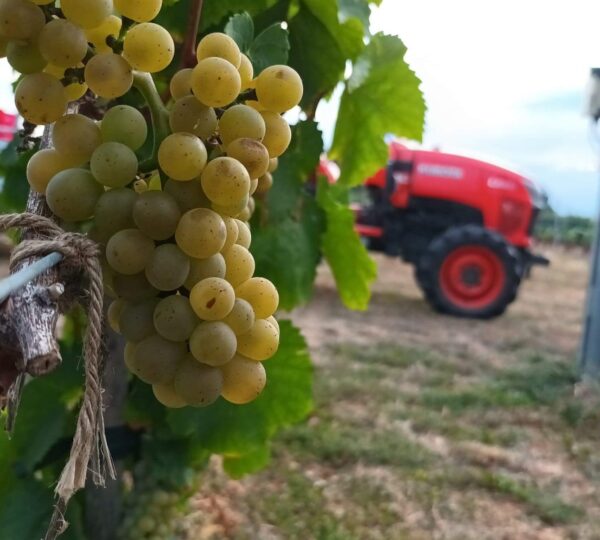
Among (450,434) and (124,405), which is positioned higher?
(124,405)

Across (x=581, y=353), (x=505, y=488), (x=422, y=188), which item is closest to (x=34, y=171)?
(x=505, y=488)

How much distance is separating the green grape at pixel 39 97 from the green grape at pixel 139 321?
5.6 inches

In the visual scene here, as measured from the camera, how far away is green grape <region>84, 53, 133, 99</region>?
0.49 m

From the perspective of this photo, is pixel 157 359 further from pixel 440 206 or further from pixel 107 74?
pixel 440 206

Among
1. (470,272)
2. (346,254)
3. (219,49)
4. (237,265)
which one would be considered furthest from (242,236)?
(470,272)

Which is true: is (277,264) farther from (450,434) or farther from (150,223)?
(450,434)

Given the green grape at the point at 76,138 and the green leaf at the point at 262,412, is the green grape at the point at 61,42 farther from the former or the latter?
the green leaf at the point at 262,412

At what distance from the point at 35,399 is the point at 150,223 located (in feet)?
2.60

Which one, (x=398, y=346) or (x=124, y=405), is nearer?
(x=124, y=405)

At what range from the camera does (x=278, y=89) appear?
56 centimetres

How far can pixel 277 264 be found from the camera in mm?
1116

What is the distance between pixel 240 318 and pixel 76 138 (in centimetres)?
16

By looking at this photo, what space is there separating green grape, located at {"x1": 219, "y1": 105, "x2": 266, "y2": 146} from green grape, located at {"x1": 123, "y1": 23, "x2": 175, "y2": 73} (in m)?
0.06

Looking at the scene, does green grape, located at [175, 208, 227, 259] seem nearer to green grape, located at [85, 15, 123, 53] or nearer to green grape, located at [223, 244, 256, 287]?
green grape, located at [223, 244, 256, 287]
